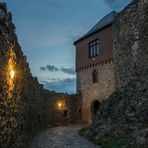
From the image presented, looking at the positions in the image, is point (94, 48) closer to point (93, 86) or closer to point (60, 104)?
point (93, 86)

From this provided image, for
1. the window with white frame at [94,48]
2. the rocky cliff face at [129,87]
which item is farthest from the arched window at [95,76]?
the rocky cliff face at [129,87]

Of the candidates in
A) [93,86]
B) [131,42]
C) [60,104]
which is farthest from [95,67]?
[131,42]

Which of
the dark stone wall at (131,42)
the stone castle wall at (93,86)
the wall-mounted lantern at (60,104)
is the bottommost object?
the wall-mounted lantern at (60,104)

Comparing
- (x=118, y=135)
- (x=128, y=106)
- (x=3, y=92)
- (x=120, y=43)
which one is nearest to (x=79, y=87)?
(x=120, y=43)

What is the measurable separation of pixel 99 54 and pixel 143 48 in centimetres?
676

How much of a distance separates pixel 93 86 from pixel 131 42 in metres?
7.42

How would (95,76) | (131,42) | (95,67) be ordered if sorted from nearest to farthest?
(131,42) < (95,67) < (95,76)

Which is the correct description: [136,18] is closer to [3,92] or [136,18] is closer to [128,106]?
[128,106]

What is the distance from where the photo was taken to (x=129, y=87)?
1836 centimetres

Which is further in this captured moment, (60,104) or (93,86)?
(93,86)

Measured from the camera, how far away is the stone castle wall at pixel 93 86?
24906 millimetres

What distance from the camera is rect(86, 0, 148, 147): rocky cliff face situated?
14.1 meters

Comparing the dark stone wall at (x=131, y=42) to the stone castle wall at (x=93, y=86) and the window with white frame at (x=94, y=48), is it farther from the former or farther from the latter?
the window with white frame at (x=94, y=48)

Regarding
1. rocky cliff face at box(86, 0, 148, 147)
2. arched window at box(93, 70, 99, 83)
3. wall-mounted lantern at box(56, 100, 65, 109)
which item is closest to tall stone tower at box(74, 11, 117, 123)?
arched window at box(93, 70, 99, 83)
